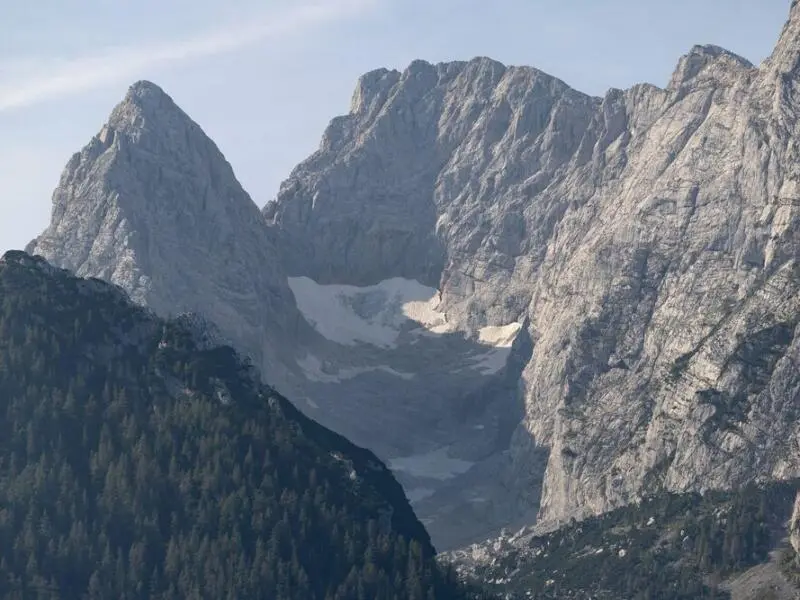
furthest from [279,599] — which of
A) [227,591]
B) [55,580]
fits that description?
[55,580]

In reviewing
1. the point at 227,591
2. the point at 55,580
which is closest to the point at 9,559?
the point at 55,580

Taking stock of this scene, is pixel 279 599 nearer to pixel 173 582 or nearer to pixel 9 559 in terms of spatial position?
pixel 173 582

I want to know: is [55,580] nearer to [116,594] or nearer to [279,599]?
[116,594]

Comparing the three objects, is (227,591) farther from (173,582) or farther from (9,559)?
(9,559)

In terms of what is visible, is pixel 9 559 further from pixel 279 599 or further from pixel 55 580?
pixel 279 599

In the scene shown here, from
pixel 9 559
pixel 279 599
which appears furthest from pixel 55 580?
pixel 279 599
